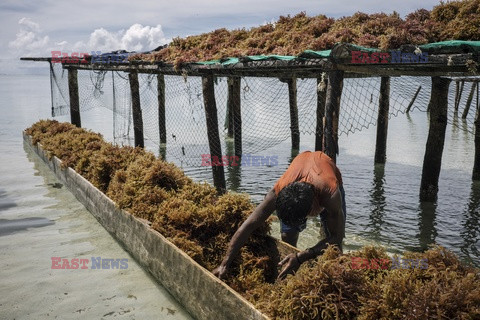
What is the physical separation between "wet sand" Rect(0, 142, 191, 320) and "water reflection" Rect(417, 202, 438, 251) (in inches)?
195

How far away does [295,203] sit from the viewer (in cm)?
355

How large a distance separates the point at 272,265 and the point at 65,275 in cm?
312

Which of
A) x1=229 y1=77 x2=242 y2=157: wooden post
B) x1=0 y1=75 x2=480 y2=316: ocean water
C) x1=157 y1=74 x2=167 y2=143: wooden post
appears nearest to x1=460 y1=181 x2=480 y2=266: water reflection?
x1=0 y1=75 x2=480 y2=316: ocean water

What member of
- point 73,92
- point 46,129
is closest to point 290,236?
point 46,129

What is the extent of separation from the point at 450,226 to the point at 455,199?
2.06m

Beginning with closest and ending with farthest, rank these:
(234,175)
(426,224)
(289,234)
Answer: (289,234) < (426,224) < (234,175)

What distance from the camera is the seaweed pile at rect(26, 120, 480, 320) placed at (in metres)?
2.81

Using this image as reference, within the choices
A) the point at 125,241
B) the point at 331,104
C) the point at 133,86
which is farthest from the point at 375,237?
the point at 133,86

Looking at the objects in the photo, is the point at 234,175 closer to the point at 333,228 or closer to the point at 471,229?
the point at 471,229

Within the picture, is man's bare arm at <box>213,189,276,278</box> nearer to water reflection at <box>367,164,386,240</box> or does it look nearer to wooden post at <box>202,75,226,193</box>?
water reflection at <box>367,164,386,240</box>

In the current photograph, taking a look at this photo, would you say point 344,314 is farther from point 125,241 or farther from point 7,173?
→ point 7,173

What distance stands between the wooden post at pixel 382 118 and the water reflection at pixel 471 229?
376cm

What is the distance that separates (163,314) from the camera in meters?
4.73

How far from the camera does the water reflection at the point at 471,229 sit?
6.98m
